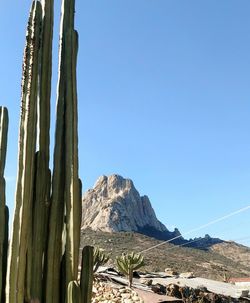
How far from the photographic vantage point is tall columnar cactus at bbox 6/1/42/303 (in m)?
4.79

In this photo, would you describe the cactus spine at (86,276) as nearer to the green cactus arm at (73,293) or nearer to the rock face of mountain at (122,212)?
the green cactus arm at (73,293)

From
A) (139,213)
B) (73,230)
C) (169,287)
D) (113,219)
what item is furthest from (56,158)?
(139,213)

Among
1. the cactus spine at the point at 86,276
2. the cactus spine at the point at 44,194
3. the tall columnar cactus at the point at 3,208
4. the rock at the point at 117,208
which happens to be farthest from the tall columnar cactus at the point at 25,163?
the rock at the point at 117,208

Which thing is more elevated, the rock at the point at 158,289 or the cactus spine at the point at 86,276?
the cactus spine at the point at 86,276

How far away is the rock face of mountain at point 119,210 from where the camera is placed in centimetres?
6738

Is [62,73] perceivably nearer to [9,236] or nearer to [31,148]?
[31,148]

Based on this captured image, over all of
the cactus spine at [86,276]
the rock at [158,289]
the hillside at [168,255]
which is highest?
the hillside at [168,255]

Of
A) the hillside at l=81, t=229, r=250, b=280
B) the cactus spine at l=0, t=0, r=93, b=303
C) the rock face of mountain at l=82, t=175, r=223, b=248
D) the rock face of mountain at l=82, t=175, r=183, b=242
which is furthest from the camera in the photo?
the rock face of mountain at l=82, t=175, r=183, b=242

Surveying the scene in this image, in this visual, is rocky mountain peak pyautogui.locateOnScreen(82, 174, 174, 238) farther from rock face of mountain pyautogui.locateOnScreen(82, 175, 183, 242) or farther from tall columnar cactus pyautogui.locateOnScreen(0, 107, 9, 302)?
tall columnar cactus pyautogui.locateOnScreen(0, 107, 9, 302)

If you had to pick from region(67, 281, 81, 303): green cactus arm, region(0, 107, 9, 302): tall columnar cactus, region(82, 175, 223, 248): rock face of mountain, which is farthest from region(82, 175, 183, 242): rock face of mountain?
region(67, 281, 81, 303): green cactus arm

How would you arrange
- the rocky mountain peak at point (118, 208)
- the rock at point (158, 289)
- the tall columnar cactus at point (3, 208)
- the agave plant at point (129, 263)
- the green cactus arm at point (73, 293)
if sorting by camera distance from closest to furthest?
the green cactus arm at point (73, 293), the tall columnar cactus at point (3, 208), the rock at point (158, 289), the agave plant at point (129, 263), the rocky mountain peak at point (118, 208)

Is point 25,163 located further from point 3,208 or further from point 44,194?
point 3,208

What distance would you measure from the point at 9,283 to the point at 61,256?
636 mm

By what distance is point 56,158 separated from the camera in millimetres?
5430
